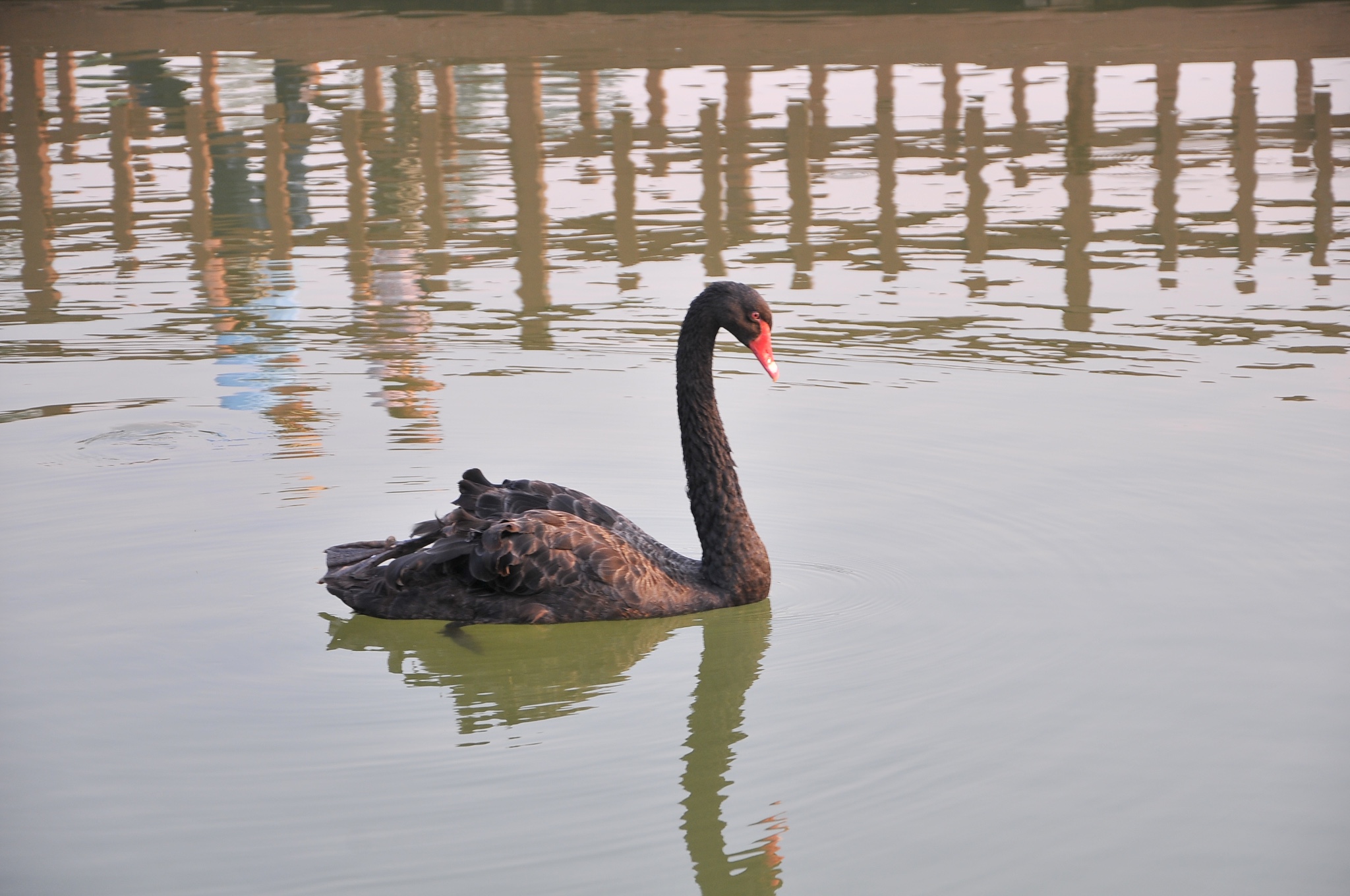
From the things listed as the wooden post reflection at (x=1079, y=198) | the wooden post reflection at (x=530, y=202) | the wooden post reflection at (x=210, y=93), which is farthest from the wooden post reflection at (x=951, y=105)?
the wooden post reflection at (x=210, y=93)

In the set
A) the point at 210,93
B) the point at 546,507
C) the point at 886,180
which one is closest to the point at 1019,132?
the point at 886,180

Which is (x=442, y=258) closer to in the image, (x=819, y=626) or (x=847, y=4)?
(x=819, y=626)

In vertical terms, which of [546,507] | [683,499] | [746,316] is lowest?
[683,499]

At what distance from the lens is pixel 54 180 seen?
14.0 metres

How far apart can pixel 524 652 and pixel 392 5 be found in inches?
590

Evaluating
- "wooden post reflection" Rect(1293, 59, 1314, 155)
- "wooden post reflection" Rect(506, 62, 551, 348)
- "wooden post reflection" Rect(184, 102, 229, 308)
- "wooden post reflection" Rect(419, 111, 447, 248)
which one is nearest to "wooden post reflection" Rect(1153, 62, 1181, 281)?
"wooden post reflection" Rect(1293, 59, 1314, 155)

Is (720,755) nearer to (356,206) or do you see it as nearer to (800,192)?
(800,192)

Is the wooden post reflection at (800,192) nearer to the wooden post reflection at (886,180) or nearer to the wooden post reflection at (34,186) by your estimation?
the wooden post reflection at (886,180)

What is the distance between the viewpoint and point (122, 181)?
13.0 m

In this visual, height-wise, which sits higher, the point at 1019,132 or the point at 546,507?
the point at 1019,132

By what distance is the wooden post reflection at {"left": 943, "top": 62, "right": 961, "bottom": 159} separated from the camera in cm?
1492

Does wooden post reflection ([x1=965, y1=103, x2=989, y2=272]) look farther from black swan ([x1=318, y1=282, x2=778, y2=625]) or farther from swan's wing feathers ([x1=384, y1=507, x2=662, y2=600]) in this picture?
swan's wing feathers ([x1=384, y1=507, x2=662, y2=600])

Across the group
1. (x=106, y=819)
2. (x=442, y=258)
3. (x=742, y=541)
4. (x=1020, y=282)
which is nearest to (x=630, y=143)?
(x=442, y=258)

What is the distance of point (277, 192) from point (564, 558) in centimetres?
840
